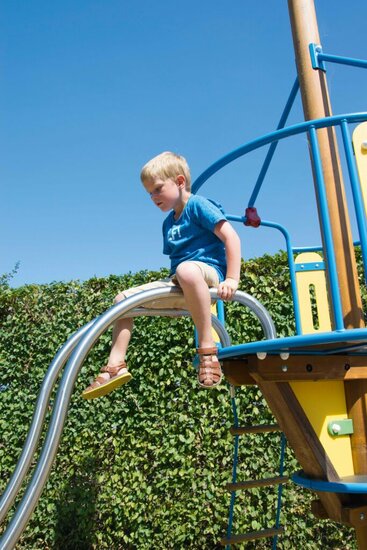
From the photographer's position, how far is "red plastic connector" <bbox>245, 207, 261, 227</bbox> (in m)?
2.94

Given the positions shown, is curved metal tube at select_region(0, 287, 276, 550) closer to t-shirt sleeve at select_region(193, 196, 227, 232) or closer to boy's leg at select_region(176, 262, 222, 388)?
boy's leg at select_region(176, 262, 222, 388)

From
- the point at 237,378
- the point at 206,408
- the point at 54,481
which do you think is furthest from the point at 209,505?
the point at 237,378

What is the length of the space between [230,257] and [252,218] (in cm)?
75

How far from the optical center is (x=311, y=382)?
2166mm

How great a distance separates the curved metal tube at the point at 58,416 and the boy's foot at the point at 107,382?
0.25m

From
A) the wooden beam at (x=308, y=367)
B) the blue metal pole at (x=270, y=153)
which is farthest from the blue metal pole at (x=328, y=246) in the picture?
the blue metal pole at (x=270, y=153)

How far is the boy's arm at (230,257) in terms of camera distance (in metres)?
2.17

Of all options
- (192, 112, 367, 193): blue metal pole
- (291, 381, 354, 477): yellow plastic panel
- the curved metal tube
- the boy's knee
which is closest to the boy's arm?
the boy's knee

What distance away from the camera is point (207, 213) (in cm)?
236

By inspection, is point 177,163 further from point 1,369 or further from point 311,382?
point 1,369

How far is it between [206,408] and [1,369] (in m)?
1.87

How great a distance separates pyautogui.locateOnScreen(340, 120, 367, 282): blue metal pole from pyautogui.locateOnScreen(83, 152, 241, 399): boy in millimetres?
569

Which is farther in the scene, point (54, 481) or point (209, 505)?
point (54, 481)

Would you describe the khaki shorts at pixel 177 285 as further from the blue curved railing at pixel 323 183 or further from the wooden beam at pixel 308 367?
the blue curved railing at pixel 323 183
